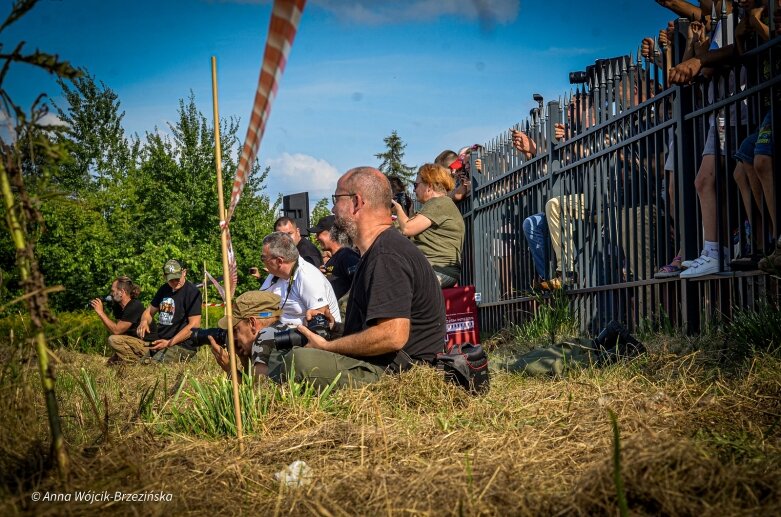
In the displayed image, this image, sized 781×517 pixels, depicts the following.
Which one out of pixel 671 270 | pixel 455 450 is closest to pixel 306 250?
pixel 671 270

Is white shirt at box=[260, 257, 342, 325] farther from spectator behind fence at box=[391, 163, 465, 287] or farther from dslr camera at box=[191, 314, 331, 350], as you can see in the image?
dslr camera at box=[191, 314, 331, 350]

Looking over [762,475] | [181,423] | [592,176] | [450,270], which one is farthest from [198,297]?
[762,475]

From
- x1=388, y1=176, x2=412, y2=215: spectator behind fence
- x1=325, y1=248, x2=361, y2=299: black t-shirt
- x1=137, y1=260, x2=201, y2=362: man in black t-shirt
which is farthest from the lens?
x1=137, y1=260, x2=201, y2=362: man in black t-shirt

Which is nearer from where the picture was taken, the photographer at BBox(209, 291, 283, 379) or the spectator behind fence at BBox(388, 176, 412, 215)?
the photographer at BBox(209, 291, 283, 379)

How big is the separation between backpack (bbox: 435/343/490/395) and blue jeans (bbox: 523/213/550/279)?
4.65 m

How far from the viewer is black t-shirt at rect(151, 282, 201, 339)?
11961 millimetres

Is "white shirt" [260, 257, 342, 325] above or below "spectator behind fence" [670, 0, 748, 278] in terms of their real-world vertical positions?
below

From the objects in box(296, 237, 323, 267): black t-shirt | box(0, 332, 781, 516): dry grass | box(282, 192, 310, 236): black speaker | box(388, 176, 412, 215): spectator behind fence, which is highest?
box(282, 192, 310, 236): black speaker

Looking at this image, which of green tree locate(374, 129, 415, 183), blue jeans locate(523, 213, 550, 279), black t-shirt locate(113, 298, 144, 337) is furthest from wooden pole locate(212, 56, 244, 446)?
green tree locate(374, 129, 415, 183)

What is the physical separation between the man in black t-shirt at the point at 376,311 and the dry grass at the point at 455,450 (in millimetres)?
244

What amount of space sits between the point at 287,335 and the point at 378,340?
79cm

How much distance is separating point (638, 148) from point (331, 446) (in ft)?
15.8

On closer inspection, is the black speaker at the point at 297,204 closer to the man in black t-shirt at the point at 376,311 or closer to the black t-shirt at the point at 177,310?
the black t-shirt at the point at 177,310

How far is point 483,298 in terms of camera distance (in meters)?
11.5
